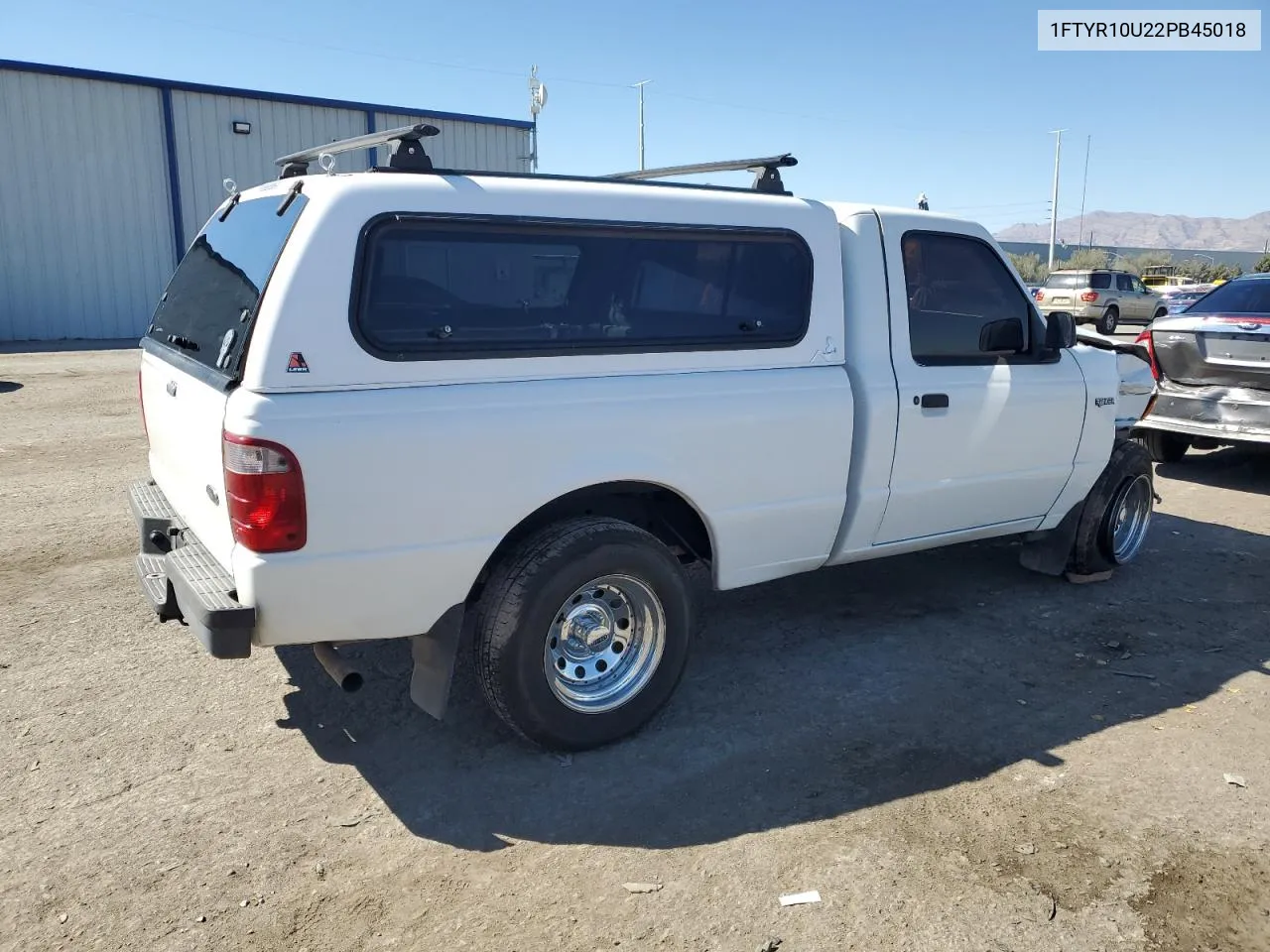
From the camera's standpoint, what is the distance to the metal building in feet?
65.6

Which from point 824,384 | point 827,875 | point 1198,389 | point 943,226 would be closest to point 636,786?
point 827,875

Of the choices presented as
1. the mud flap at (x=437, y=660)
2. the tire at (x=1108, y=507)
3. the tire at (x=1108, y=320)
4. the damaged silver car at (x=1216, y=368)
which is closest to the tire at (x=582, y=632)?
the mud flap at (x=437, y=660)

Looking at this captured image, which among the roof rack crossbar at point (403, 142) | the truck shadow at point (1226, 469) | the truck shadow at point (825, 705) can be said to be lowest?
the truck shadow at point (1226, 469)

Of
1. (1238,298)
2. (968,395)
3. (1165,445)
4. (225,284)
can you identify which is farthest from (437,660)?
(1165,445)

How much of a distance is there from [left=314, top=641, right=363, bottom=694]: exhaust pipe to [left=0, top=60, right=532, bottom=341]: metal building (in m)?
20.5

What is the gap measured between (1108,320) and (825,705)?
28.0m

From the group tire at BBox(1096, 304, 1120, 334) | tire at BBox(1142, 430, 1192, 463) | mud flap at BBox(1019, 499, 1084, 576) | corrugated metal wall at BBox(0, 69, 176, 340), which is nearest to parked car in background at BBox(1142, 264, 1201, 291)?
tire at BBox(1096, 304, 1120, 334)

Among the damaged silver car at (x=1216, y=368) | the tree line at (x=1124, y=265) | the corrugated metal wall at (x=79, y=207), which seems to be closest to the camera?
the damaged silver car at (x=1216, y=368)

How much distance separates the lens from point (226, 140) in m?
22.2

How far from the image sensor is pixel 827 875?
119 inches

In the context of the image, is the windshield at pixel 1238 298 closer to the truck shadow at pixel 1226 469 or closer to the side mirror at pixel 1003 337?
the truck shadow at pixel 1226 469

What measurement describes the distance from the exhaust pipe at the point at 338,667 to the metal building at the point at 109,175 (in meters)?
20.5

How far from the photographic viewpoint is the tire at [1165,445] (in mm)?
9055

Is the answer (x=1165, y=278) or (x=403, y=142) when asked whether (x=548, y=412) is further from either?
(x=1165, y=278)
